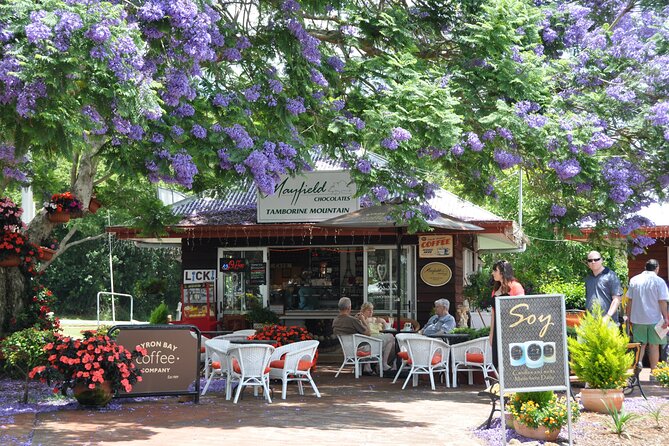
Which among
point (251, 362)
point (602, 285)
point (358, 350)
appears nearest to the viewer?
point (251, 362)

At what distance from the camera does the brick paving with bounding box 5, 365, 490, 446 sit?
845 cm

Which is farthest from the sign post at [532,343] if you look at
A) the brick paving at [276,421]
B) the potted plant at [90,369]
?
the potted plant at [90,369]

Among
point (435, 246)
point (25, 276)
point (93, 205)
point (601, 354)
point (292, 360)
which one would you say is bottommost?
point (292, 360)

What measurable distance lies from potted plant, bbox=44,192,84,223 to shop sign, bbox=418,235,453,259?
22.9 ft

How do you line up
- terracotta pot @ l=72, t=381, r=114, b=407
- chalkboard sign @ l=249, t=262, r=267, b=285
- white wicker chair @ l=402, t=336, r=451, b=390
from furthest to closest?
chalkboard sign @ l=249, t=262, r=267, b=285
white wicker chair @ l=402, t=336, r=451, b=390
terracotta pot @ l=72, t=381, r=114, b=407

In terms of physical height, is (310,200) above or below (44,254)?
above

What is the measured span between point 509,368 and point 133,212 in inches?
387

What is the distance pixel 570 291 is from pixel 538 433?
1978 cm

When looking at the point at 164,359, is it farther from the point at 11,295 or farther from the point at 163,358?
the point at 11,295

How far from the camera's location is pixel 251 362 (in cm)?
1085

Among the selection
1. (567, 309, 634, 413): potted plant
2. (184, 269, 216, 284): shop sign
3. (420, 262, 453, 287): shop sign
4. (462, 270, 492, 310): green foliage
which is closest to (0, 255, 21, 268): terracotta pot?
(184, 269, 216, 284): shop sign

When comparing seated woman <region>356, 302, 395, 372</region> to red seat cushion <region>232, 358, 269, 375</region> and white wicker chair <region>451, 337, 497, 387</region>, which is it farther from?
red seat cushion <region>232, 358, 269, 375</region>

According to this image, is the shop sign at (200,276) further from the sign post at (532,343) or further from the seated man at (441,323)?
the sign post at (532,343)

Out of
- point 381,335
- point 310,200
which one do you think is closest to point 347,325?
point 381,335
